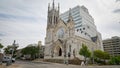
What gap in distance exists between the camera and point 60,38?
2231 inches

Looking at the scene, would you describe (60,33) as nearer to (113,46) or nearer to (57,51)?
(57,51)

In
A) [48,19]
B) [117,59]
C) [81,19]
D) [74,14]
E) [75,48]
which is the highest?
A: [74,14]

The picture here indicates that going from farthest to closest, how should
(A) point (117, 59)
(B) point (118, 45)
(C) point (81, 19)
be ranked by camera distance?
(B) point (118, 45) < (C) point (81, 19) < (A) point (117, 59)

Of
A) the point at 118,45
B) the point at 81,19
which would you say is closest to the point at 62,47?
the point at 81,19

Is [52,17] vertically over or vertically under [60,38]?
over

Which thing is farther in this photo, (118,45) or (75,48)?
(118,45)

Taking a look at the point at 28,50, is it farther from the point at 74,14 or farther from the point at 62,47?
the point at 74,14

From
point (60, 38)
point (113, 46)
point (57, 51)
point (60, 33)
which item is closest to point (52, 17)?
point (60, 33)

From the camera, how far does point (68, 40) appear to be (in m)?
51.6

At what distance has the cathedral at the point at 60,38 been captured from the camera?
50.8m

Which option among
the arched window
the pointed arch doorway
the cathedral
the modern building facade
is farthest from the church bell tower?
the modern building facade

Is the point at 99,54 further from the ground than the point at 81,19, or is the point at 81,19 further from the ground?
the point at 81,19

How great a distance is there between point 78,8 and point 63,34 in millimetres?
50969

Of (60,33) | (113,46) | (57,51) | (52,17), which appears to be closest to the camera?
(57,51)
